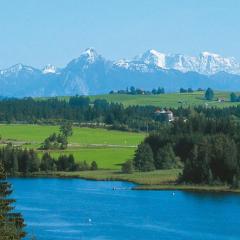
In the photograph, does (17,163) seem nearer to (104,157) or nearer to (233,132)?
(104,157)

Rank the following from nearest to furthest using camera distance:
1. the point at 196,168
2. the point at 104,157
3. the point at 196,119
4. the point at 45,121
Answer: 1. the point at 196,168
2. the point at 104,157
3. the point at 196,119
4. the point at 45,121

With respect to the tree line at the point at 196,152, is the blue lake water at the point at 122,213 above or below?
below

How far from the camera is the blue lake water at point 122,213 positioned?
5919 centimetres

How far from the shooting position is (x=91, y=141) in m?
132

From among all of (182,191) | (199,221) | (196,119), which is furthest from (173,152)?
(199,221)

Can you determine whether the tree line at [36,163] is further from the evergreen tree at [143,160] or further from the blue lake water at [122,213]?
the blue lake water at [122,213]

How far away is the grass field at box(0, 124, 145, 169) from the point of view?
112 metres

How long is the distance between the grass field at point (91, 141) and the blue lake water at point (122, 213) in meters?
20.7

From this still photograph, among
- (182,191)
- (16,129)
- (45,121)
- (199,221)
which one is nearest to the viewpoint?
(199,221)

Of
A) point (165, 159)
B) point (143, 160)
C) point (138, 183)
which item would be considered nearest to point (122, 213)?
point (138, 183)

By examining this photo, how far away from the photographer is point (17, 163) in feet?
347

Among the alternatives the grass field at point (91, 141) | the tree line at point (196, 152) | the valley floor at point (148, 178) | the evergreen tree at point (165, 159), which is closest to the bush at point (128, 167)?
the tree line at point (196, 152)

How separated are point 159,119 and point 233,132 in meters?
59.9

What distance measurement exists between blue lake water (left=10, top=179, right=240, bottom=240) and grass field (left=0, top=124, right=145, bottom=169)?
20686mm
